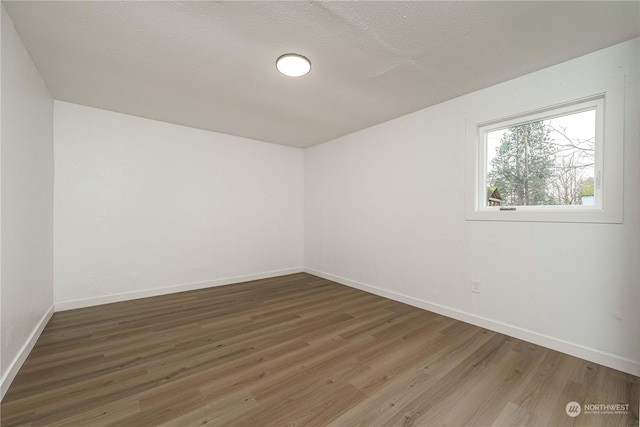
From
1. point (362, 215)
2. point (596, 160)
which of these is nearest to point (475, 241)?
point (596, 160)

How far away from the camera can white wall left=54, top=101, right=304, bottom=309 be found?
10.4ft

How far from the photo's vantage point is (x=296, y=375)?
1900 mm

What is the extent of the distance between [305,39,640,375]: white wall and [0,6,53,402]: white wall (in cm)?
361

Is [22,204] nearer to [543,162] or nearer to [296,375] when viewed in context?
[296,375]

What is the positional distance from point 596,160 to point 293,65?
2638 mm

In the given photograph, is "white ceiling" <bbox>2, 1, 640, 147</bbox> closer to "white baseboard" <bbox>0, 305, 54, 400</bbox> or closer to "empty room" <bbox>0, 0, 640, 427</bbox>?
"empty room" <bbox>0, 0, 640, 427</bbox>

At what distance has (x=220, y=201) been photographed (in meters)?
4.27

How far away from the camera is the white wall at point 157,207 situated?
3.17m

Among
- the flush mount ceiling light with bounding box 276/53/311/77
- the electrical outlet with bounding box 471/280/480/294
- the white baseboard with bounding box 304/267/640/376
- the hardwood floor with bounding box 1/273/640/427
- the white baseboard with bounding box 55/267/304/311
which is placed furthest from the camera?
the white baseboard with bounding box 55/267/304/311

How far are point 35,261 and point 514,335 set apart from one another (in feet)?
14.9

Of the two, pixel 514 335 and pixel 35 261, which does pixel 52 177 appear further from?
pixel 514 335

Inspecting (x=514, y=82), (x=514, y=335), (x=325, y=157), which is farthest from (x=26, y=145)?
(x=514, y=335)

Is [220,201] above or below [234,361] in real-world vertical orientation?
above

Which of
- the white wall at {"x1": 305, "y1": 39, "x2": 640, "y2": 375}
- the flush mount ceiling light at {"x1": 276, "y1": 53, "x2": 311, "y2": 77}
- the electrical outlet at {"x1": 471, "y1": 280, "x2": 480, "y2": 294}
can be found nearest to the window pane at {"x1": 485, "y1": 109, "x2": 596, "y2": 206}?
the white wall at {"x1": 305, "y1": 39, "x2": 640, "y2": 375}
